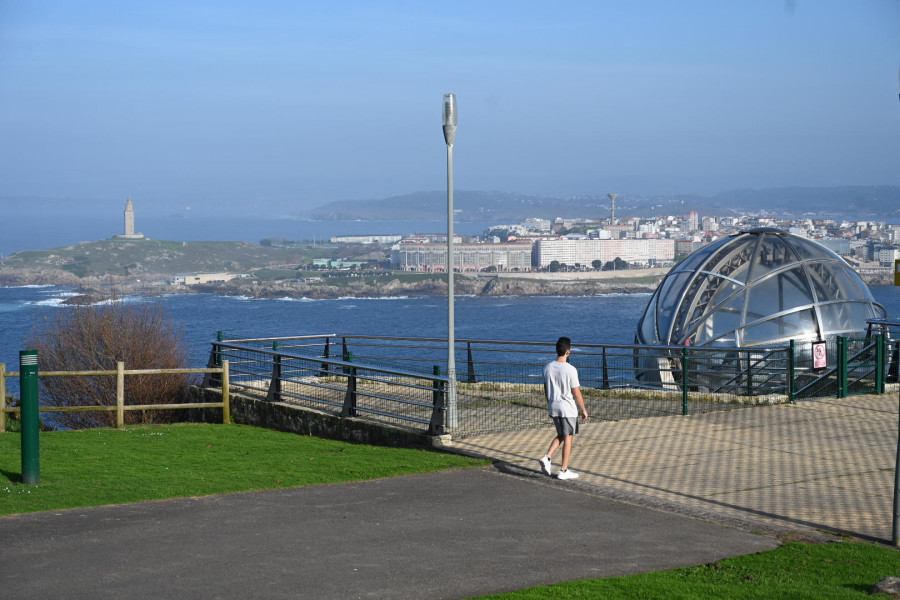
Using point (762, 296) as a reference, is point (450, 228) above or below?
above

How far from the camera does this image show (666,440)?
40.2ft

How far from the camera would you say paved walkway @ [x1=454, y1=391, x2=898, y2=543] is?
8789 mm

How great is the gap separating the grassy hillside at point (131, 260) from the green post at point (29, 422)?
16665cm

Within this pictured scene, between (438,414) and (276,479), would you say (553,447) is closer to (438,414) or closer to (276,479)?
(438,414)

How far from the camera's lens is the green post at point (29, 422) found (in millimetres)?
9789

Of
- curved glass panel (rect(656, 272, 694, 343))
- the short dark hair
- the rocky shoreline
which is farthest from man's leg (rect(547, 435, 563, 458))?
the rocky shoreline

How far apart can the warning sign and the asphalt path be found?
8.29 meters

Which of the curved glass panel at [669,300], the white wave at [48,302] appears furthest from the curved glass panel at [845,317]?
the white wave at [48,302]

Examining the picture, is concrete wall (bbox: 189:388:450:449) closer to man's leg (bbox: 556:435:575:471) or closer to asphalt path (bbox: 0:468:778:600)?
man's leg (bbox: 556:435:575:471)

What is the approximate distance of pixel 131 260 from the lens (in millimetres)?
183000

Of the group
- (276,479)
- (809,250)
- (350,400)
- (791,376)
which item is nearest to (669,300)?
(809,250)

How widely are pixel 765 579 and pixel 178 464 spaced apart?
6866mm

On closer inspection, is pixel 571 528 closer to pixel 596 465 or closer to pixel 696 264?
pixel 596 465

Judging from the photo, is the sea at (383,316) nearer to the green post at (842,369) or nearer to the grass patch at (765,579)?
the green post at (842,369)
